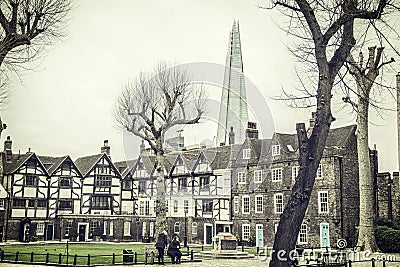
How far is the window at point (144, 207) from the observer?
183ft

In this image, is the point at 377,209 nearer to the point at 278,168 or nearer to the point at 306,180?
the point at 278,168

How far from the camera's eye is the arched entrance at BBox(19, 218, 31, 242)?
153 ft

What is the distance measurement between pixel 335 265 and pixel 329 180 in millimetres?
20691

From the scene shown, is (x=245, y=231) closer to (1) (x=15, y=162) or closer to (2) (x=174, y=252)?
(2) (x=174, y=252)

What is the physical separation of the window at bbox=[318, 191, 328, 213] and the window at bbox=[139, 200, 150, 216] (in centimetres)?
2358

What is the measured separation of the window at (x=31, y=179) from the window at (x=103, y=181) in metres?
6.77

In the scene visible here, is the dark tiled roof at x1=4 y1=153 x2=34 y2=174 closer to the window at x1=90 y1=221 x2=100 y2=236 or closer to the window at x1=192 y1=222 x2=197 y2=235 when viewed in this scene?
the window at x1=90 y1=221 x2=100 y2=236

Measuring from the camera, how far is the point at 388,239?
99.0ft

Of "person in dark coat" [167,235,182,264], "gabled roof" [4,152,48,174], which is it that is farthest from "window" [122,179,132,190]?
"person in dark coat" [167,235,182,264]

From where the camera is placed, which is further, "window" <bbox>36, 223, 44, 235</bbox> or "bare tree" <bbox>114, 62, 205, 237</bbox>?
"window" <bbox>36, 223, 44, 235</bbox>

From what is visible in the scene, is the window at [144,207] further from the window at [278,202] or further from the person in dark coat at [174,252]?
the person in dark coat at [174,252]

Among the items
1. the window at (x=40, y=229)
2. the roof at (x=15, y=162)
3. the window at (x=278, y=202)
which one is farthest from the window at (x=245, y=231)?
the roof at (x=15, y=162)

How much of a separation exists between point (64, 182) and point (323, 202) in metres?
26.7

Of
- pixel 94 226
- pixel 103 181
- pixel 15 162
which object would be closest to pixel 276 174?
pixel 94 226
